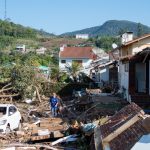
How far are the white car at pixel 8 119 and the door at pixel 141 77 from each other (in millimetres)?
10600

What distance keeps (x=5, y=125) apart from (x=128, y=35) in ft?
86.2

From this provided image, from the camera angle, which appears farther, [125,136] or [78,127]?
[78,127]

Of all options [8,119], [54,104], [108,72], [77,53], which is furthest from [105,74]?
[8,119]

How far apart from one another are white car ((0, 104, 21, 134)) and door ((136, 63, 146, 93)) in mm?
10600

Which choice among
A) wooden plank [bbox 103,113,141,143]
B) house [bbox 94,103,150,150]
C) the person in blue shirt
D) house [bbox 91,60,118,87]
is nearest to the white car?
the person in blue shirt

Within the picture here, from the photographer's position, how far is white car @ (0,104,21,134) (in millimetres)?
21594

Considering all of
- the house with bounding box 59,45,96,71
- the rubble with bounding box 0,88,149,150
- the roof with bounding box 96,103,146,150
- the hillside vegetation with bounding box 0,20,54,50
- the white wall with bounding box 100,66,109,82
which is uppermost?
the hillside vegetation with bounding box 0,20,54,50

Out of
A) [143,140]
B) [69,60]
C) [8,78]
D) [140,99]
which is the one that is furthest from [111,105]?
[69,60]

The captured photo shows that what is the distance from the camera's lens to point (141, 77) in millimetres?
31359

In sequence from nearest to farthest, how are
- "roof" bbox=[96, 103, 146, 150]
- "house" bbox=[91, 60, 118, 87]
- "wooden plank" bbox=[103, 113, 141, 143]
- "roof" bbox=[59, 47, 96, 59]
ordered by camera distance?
"roof" bbox=[96, 103, 146, 150], "wooden plank" bbox=[103, 113, 141, 143], "house" bbox=[91, 60, 118, 87], "roof" bbox=[59, 47, 96, 59]

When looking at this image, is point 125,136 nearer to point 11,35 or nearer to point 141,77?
point 141,77

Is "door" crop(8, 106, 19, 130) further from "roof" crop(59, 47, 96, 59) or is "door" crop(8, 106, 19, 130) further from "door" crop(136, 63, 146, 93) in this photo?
"roof" crop(59, 47, 96, 59)

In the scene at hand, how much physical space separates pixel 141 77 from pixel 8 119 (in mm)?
12228

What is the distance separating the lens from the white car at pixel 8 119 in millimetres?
21594
